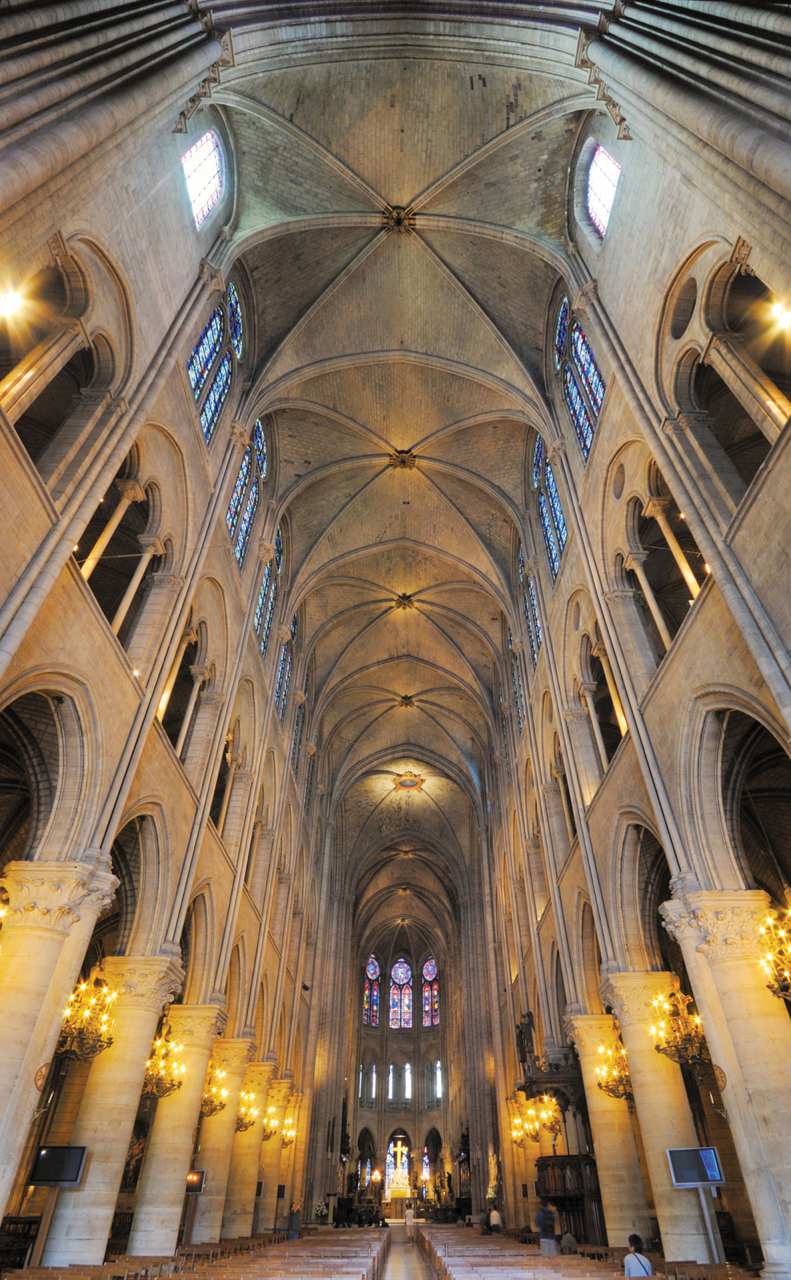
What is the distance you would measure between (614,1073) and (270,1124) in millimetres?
11834

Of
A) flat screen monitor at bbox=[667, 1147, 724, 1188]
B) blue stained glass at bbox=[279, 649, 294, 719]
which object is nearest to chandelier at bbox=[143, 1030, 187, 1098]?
flat screen monitor at bbox=[667, 1147, 724, 1188]

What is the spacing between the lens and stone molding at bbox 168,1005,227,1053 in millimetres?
14258

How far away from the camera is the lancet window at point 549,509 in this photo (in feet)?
61.8

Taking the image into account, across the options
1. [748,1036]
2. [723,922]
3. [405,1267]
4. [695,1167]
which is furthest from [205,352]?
[405,1267]

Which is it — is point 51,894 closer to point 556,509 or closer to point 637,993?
point 637,993

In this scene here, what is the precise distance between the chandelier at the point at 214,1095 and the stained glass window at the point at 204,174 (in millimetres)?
16984

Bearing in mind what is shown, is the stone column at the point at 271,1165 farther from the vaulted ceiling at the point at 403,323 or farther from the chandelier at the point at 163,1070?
the vaulted ceiling at the point at 403,323

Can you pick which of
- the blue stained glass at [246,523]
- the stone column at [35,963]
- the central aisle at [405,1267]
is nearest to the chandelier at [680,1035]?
the central aisle at [405,1267]

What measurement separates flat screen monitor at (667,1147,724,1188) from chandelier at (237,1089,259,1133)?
12.1 m

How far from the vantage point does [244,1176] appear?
18.2m

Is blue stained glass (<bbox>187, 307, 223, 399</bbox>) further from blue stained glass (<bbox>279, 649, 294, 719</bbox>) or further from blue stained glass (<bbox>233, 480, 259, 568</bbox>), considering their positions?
blue stained glass (<bbox>279, 649, 294, 719</bbox>)

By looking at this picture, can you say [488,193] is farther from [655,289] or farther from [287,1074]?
[287,1074]

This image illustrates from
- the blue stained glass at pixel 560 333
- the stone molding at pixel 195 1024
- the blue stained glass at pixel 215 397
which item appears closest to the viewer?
the stone molding at pixel 195 1024

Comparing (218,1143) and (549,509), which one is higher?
(549,509)
